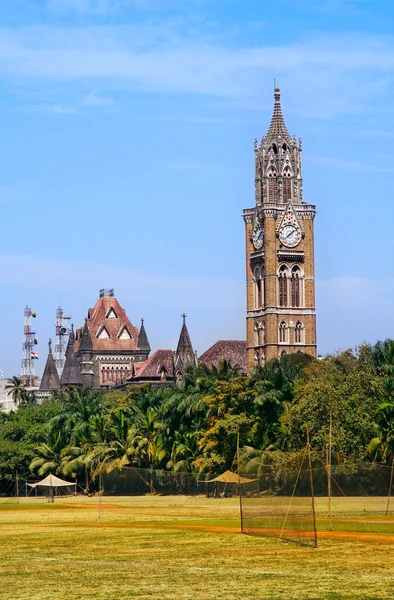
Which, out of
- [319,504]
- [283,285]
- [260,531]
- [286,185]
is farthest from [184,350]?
[260,531]

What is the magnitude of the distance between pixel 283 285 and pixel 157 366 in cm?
3325

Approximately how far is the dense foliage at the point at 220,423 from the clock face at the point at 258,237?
5595cm

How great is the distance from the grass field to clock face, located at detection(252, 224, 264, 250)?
11160cm

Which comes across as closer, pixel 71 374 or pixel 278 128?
pixel 278 128

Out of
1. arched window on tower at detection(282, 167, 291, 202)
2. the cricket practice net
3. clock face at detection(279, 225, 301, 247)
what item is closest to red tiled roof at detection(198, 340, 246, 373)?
clock face at detection(279, 225, 301, 247)

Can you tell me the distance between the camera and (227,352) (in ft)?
590

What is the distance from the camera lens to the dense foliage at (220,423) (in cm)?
7106

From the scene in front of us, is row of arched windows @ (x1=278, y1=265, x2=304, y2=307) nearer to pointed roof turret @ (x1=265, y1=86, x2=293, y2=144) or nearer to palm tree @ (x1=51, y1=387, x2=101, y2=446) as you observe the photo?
pointed roof turret @ (x1=265, y1=86, x2=293, y2=144)

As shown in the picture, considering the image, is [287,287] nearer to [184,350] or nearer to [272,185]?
[272,185]

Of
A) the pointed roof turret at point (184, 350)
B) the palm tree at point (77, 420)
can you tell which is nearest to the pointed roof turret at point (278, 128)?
the pointed roof turret at point (184, 350)

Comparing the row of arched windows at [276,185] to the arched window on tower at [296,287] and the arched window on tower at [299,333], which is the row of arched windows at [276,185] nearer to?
→ the arched window on tower at [296,287]

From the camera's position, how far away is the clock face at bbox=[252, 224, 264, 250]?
536 ft

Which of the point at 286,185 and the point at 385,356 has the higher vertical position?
the point at 286,185

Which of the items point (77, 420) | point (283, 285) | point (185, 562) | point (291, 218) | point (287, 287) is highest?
point (291, 218)
